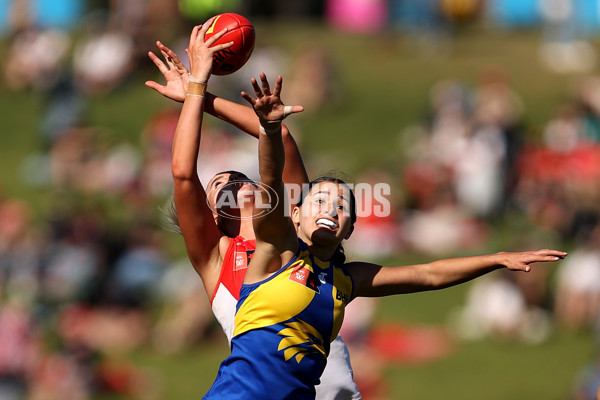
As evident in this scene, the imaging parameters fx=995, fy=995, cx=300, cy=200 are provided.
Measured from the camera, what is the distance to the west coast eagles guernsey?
3639mm

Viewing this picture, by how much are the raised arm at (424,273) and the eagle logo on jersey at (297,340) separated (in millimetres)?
336

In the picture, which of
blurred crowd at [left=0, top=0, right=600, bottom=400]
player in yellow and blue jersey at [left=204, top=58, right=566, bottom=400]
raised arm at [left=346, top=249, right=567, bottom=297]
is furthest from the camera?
blurred crowd at [left=0, top=0, right=600, bottom=400]

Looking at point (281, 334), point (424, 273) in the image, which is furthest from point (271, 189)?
point (424, 273)

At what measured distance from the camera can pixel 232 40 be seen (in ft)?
13.4

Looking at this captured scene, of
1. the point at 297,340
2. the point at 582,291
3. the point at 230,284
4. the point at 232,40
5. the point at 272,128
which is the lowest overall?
the point at 582,291

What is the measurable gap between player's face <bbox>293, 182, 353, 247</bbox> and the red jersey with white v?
31cm

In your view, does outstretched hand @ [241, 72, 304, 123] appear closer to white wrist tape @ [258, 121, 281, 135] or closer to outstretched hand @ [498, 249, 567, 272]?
white wrist tape @ [258, 121, 281, 135]

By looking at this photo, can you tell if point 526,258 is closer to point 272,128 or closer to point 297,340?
point 297,340

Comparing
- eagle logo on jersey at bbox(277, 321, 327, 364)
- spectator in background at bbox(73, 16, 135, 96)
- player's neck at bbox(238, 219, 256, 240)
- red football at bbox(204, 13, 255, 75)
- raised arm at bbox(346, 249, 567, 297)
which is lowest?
spectator in background at bbox(73, 16, 135, 96)

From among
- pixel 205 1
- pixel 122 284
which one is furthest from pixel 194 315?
pixel 205 1

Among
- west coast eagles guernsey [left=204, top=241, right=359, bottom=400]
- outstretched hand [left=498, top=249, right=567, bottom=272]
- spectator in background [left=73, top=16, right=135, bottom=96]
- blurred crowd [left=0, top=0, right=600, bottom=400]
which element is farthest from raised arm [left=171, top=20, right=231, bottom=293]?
spectator in background [left=73, top=16, right=135, bottom=96]

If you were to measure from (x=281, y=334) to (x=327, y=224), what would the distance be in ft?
1.44

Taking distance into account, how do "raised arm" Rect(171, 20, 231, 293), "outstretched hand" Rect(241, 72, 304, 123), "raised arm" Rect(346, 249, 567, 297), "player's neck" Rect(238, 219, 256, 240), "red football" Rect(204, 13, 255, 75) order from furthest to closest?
"player's neck" Rect(238, 219, 256, 240) → "red football" Rect(204, 13, 255, 75) → "raised arm" Rect(346, 249, 567, 297) → "raised arm" Rect(171, 20, 231, 293) → "outstretched hand" Rect(241, 72, 304, 123)

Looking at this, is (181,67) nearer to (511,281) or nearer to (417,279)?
(417,279)
